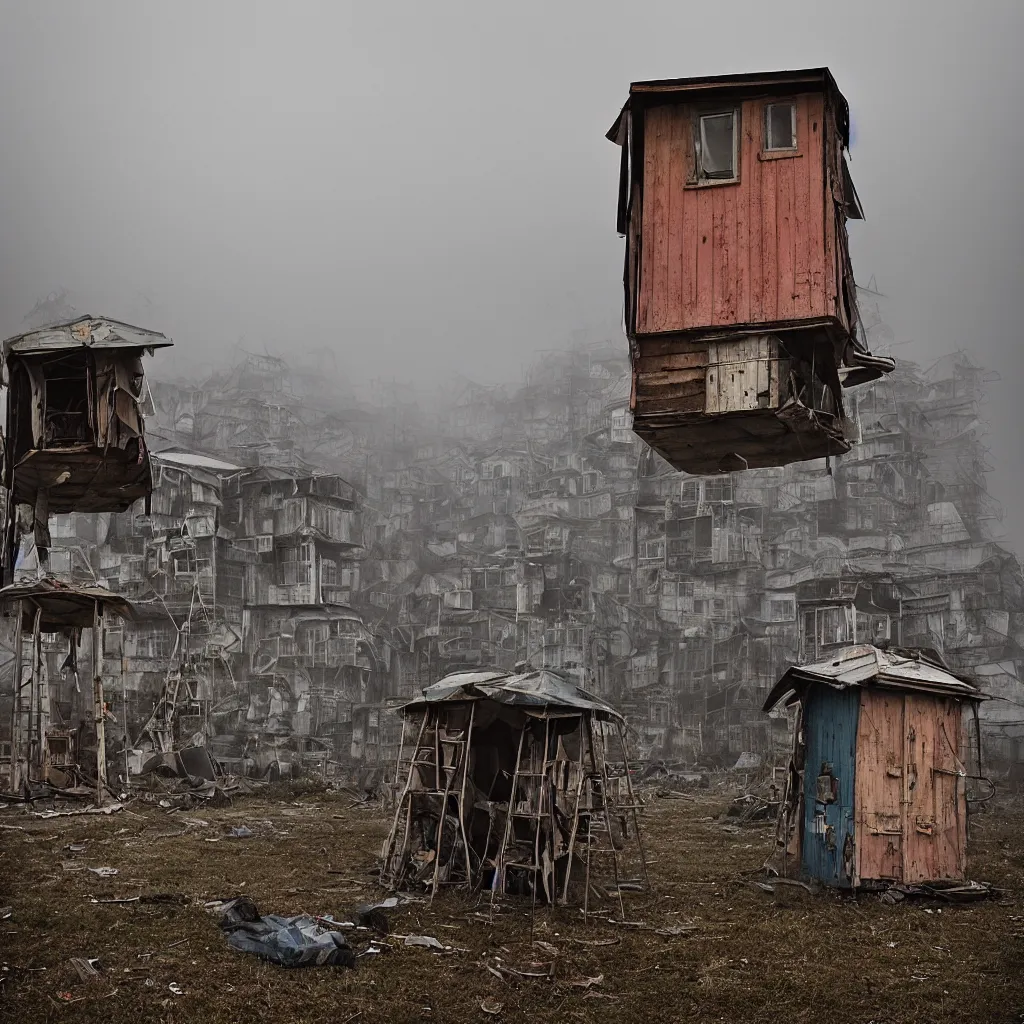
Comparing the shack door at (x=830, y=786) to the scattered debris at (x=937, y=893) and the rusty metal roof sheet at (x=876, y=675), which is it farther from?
the scattered debris at (x=937, y=893)

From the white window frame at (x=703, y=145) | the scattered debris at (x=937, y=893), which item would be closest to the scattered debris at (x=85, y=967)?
the white window frame at (x=703, y=145)

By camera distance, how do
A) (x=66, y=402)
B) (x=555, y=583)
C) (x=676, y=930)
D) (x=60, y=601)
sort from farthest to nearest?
(x=555, y=583)
(x=60, y=601)
(x=66, y=402)
(x=676, y=930)

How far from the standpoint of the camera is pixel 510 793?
18.5 meters

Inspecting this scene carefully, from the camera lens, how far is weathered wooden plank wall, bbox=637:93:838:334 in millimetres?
8992

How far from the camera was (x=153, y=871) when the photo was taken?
18.7 meters

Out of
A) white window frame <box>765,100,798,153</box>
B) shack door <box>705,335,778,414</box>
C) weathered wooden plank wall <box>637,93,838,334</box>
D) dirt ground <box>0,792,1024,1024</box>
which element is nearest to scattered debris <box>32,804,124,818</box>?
dirt ground <box>0,792,1024,1024</box>

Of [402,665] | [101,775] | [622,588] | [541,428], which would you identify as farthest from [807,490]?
[101,775]

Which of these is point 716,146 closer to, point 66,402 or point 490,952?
point 490,952

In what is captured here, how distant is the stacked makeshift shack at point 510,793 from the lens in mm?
17203

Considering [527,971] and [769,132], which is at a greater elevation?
[769,132]

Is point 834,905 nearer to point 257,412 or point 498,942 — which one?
point 498,942

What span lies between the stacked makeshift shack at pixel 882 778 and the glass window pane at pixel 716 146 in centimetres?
1069

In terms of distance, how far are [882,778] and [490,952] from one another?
25.2 feet

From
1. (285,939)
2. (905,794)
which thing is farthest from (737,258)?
(905,794)
